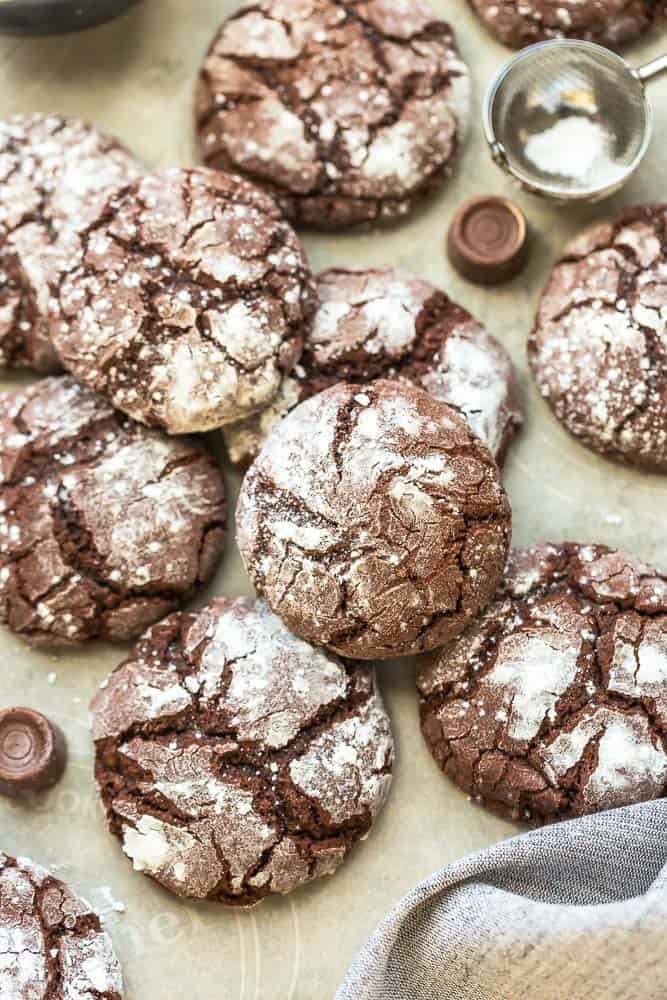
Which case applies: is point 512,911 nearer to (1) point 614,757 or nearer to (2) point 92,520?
(1) point 614,757

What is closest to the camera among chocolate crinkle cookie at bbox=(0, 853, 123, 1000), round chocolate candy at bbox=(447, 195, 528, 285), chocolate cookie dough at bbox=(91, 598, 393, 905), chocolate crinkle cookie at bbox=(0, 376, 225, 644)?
chocolate crinkle cookie at bbox=(0, 853, 123, 1000)

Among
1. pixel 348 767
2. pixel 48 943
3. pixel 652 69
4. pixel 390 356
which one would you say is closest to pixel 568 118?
pixel 652 69

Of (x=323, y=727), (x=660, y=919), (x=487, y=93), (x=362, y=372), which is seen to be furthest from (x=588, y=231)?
(x=660, y=919)

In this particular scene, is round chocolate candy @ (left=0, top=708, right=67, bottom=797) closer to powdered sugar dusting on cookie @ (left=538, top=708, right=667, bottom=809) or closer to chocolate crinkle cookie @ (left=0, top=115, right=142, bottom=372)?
chocolate crinkle cookie @ (left=0, top=115, right=142, bottom=372)

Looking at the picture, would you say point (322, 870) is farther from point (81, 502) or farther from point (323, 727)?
point (81, 502)

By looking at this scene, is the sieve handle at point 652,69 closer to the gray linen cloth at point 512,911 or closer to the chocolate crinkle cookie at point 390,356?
the chocolate crinkle cookie at point 390,356

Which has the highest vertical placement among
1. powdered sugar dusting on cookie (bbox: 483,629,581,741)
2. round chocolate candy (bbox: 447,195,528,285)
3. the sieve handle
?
the sieve handle

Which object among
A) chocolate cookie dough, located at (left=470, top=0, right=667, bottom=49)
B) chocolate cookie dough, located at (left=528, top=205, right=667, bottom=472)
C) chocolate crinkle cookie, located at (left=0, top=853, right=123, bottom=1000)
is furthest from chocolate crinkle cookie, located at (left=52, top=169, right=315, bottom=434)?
chocolate crinkle cookie, located at (left=0, top=853, right=123, bottom=1000)
